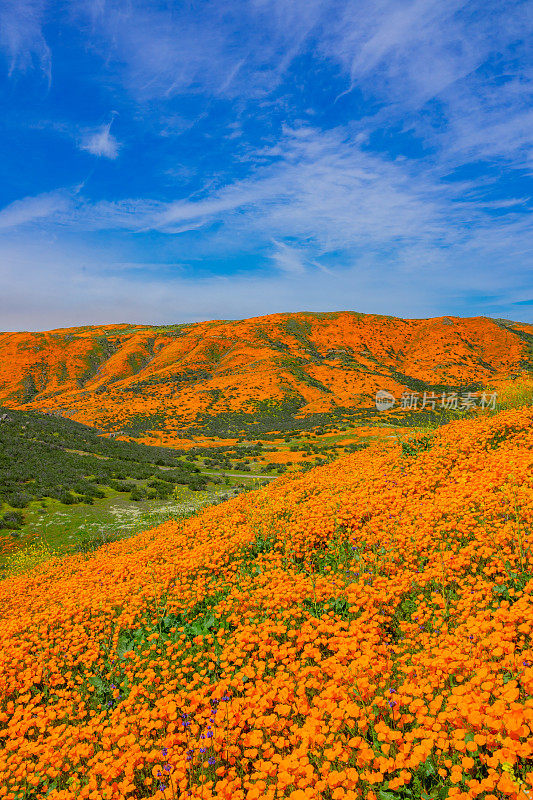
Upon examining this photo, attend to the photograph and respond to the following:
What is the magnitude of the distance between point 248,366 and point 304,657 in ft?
219

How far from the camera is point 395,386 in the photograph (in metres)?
58.7

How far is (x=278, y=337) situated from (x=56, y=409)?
44820 mm

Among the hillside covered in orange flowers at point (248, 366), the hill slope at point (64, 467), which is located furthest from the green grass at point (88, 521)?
the hillside covered in orange flowers at point (248, 366)

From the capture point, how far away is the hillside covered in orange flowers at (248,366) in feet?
183

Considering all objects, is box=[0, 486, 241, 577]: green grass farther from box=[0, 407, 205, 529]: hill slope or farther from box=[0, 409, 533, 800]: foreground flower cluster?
box=[0, 409, 533, 800]: foreground flower cluster

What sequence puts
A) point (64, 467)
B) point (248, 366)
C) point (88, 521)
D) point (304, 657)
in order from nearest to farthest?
point (304, 657), point (88, 521), point (64, 467), point (248, 366)

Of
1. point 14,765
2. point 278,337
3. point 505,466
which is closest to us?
point 14,765

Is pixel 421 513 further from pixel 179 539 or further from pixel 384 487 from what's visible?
pixel 179 539

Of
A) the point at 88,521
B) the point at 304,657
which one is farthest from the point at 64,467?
the point at 304,657

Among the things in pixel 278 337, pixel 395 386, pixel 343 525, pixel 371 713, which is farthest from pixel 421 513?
pixel 278 337

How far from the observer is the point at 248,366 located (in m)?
70.1

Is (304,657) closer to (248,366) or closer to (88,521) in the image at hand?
(88,521)

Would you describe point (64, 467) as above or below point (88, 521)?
above

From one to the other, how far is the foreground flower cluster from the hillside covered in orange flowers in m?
39.6
